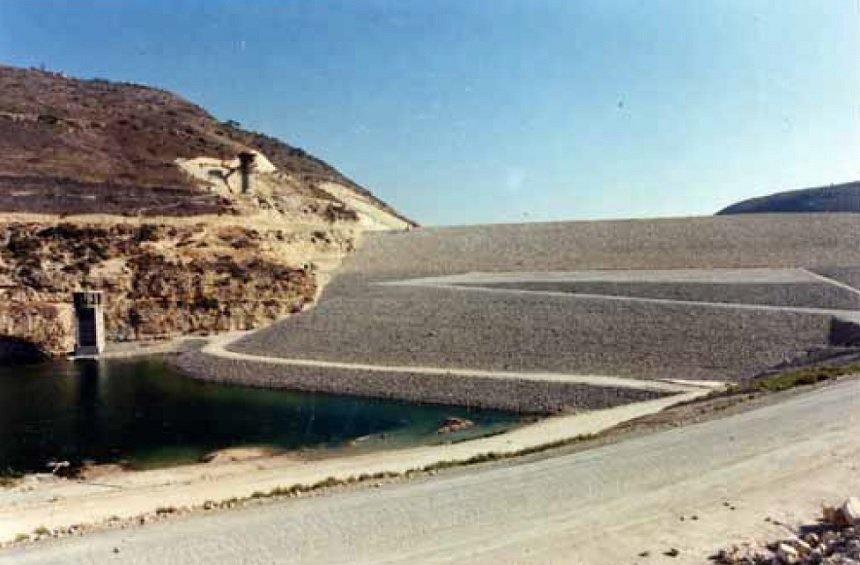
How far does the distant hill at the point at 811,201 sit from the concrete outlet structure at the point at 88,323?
205ft

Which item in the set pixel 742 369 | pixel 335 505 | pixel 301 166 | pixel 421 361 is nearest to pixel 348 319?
pixel 421 361

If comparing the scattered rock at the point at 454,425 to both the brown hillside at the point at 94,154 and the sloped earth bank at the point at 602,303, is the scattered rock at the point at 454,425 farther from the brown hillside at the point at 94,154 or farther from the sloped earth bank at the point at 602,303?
the brown hillside at the point at 94,154

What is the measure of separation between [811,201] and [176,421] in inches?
2996

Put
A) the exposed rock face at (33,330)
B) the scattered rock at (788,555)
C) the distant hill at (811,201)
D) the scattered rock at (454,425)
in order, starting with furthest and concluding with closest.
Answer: the distant hill at (811,201) < the exposed rock face at (33,330) < the scattered rock at (454,425) < the scattered rock at (788,555)

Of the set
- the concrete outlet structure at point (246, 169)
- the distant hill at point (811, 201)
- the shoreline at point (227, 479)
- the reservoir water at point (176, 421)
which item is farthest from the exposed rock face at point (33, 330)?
the distant hill at point (811, 201)

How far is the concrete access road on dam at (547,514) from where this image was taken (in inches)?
392

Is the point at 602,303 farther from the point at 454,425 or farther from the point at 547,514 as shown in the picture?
the point at 547,514

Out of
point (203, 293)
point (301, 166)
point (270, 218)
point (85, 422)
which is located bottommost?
point (85, 422)

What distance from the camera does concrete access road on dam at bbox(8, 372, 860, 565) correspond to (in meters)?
9.97

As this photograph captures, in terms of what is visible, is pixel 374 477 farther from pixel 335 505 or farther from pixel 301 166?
pixel 301 166

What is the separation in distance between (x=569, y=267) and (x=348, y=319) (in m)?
14.9

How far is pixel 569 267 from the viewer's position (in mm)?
48094

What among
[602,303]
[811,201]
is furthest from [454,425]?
[811,201]

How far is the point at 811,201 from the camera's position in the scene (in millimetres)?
84688
